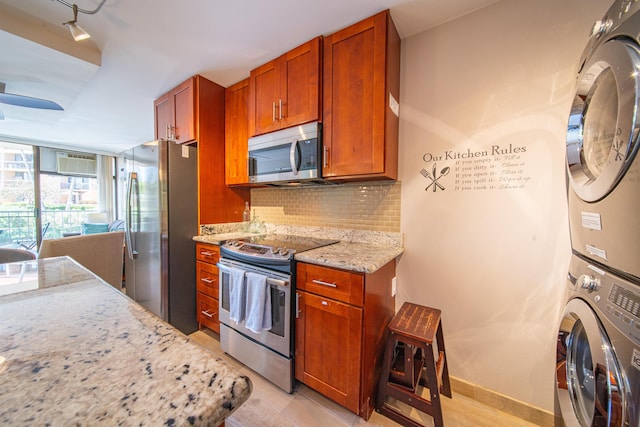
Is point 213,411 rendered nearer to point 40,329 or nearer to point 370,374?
point 40,329

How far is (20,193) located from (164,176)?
4521 millimetres

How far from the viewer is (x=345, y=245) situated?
1808 millimetres

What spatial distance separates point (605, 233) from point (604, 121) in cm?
42

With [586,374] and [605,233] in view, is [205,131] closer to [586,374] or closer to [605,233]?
[605,233]

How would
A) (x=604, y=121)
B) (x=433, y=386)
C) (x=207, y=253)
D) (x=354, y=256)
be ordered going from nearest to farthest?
(x=604, y=121) → (x=433, y=386) → (x=354, y=256) → (x=207, y=253)

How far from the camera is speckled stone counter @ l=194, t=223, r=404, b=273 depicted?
1.32 meters

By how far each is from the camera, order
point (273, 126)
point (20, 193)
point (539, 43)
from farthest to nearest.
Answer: point (20, 193), point (273, 126), point (539, 43)

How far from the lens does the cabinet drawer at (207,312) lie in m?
2.07

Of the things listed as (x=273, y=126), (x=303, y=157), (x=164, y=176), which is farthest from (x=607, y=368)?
(x=164, y=176)

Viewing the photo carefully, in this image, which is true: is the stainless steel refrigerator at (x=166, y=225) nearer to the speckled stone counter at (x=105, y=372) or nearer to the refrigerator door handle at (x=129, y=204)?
the refrigerator door handle at (x=129, y=204)

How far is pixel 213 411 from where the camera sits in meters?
0.34

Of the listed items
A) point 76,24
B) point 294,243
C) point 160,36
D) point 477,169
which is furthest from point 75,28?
point 477,169

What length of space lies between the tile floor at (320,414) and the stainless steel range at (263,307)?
9cm

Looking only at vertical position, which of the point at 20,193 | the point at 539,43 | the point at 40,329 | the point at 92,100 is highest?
the point at 92,100
